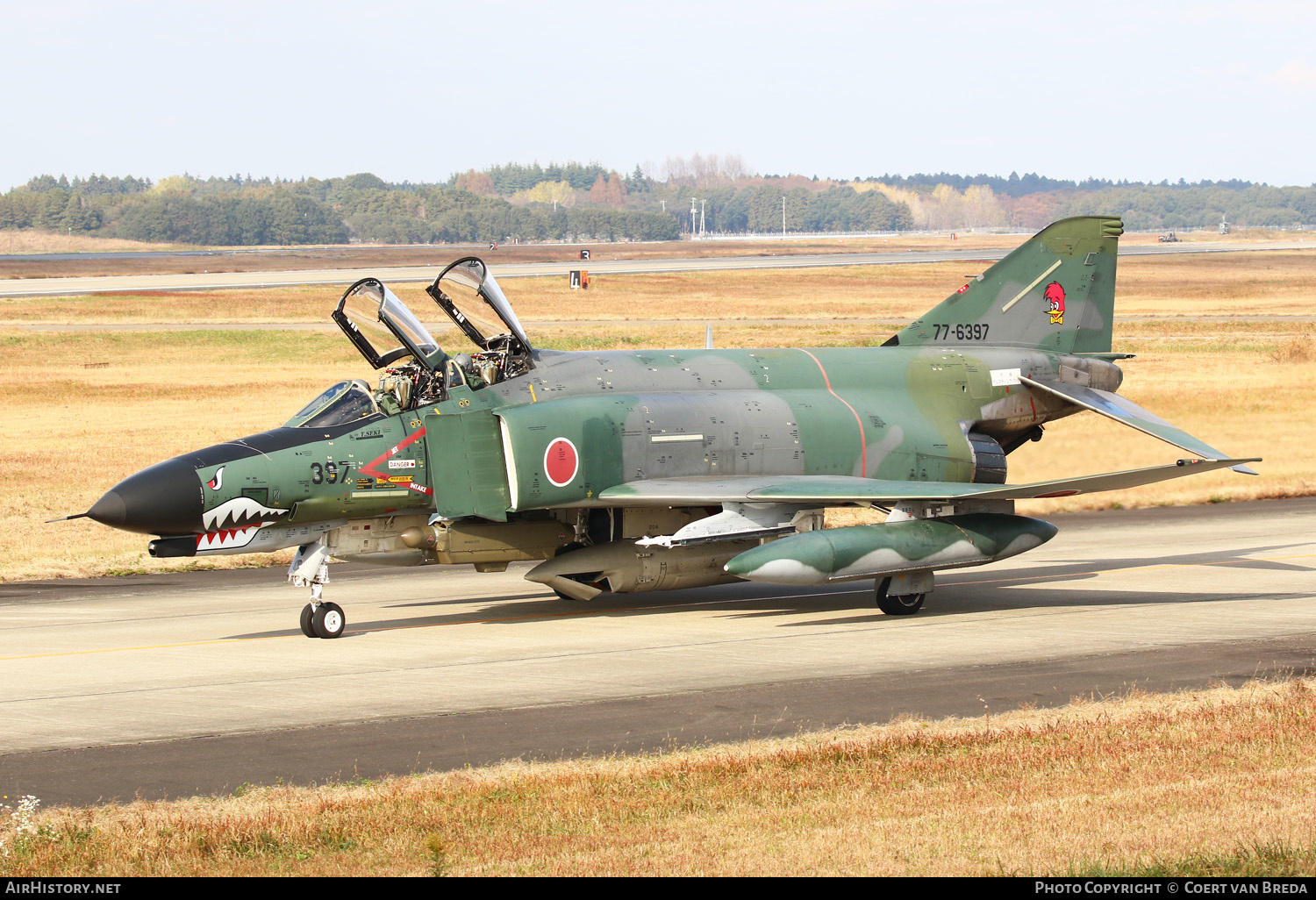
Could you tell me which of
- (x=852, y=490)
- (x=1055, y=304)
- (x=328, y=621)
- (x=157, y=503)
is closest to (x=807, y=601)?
(x=852, y=490)

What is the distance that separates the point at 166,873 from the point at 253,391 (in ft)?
116

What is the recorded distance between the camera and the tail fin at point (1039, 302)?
763 inches

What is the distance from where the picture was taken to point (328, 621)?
583 inches

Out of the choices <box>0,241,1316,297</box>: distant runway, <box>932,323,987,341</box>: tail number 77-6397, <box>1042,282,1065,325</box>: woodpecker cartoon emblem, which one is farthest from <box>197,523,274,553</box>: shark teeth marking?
<box>0,241,1316,297</box>: distant runway

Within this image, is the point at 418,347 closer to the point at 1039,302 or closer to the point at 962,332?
the point at 962,332

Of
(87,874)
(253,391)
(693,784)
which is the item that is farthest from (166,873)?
(253,391)

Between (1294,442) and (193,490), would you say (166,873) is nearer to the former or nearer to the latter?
(193,490)

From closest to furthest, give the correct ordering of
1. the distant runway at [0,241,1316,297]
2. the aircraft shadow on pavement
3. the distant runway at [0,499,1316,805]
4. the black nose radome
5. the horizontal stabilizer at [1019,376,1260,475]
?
the distant runway at [0,499,1316,805] < the black nose radome < the aircraft shadow on pavement < the horizontal stabilizer at [1019,376,1260,475] < the distant runway at [0,241,1316,297]

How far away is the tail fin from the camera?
19375 mm

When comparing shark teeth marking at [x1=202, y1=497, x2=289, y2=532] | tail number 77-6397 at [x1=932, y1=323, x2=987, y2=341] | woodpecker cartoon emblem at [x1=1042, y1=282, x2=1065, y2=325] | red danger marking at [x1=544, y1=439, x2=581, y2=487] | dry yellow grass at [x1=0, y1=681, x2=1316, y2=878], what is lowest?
dry yellow grass at [x1=0, y1=681, x2=1316, y2=878]

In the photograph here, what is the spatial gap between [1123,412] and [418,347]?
9223 millimetres

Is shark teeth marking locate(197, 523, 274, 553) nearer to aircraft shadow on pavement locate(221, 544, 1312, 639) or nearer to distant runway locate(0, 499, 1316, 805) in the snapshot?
distant runway locate(0, 499, 1316, 805)

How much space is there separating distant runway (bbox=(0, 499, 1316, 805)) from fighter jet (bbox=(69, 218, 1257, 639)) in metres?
0.82

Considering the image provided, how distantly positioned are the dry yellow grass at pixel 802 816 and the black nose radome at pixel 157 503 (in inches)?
199
